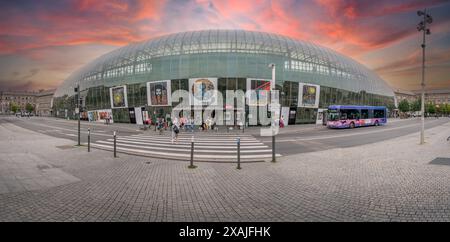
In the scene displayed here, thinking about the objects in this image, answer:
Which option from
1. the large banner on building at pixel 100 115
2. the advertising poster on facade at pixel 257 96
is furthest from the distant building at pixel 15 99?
the advertising poster on facade at pixel 257 96

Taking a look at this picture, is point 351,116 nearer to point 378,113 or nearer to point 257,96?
point 378,113

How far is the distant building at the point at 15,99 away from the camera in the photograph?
160m

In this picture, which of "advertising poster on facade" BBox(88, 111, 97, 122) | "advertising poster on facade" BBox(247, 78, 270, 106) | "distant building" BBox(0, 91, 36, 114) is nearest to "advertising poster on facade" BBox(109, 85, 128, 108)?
"advertising poster on facade" BBox(88, 111, 97, 122)

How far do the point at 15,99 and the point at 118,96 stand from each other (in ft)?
598

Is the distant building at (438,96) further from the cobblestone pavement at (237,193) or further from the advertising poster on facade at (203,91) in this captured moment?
the cobblestone pavement at (237,193)

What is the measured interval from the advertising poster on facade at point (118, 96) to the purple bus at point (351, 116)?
139ft

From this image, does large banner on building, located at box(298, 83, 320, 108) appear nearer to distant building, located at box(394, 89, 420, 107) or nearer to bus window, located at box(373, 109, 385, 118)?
bus window, located at box(373, 109, 385, 118)

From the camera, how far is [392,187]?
6254mm

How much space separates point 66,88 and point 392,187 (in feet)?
300

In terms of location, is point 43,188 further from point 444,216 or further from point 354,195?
point 444,216

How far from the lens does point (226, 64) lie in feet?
138

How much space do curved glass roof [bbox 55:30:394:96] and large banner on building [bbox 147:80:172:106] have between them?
4.70m

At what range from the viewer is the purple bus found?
30750 millimetres
